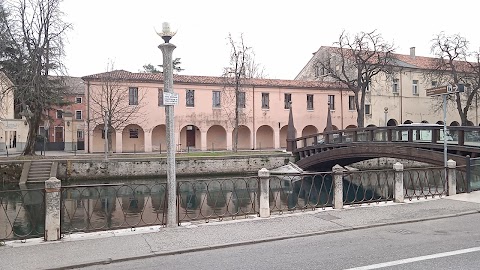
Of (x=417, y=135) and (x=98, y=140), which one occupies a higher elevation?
(x=417, y=135)

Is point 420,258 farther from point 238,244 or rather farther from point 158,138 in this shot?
point 158,138

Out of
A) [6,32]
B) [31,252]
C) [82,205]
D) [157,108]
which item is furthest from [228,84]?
[31,252]

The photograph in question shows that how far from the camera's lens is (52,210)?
7.39m

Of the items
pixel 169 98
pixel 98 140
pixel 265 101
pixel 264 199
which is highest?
pixel 265 101

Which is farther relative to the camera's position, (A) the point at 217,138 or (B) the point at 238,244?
(A) the point at 217,138

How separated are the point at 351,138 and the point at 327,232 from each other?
1845cm

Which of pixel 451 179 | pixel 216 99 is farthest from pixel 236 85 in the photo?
pixel 451 179

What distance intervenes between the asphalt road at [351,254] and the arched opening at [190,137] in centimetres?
3390

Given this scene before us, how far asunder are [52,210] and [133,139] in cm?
3207

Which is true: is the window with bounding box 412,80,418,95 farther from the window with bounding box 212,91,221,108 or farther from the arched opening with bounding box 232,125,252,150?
the window with bounding box 212,91,221,108

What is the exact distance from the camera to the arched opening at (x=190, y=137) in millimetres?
40656

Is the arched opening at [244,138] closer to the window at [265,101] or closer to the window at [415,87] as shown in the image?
the window at [265,101]

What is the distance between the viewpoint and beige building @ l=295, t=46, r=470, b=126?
149 feet

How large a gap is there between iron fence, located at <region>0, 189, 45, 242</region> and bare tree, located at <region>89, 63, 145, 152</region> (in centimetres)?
1269
